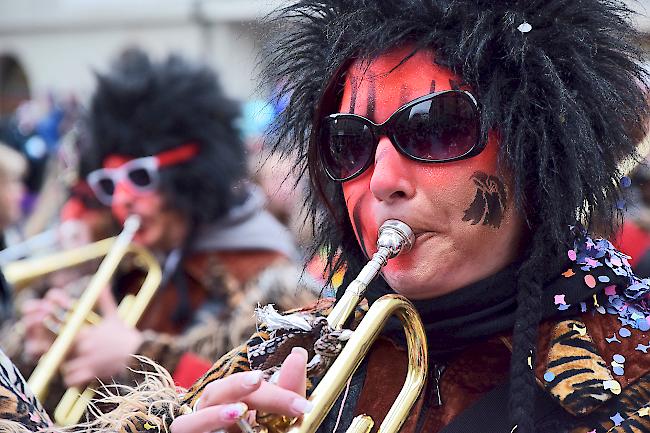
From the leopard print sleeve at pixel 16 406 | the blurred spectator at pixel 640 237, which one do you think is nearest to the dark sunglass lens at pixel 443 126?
the leopard print sleeve at pixel 16 406

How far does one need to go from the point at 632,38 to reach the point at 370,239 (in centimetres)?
70

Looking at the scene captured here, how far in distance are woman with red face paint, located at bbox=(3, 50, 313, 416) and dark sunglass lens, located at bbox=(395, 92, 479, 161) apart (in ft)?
7.95

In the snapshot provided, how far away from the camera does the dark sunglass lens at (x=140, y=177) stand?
471 centimetres

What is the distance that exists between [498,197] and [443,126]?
7.1 inches

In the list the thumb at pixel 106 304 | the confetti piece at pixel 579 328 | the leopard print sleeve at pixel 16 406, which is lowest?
the thumb at pixel 106 304

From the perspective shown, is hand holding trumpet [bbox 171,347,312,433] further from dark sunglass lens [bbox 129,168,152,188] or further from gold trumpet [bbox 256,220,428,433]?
dark sunglass lens [bbox 129,168,152,188]

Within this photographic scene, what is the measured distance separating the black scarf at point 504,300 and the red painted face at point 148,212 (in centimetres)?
284

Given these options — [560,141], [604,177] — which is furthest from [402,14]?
[604,177]

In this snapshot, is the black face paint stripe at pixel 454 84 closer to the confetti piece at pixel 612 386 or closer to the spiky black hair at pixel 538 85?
the spiky black hair at pixel 538 85

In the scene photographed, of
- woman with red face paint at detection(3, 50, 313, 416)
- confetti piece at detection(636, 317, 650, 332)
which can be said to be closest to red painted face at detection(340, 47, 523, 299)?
confetti piece at detection(636, 317, 650, 332)

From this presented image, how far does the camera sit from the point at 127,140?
4812 mm

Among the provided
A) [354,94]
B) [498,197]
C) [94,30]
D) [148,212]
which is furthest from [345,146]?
[94,30]

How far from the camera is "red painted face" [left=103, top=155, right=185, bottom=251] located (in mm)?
4676

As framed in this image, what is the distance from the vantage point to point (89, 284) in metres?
4.57
